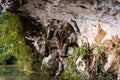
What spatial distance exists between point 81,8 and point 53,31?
4.35 meters

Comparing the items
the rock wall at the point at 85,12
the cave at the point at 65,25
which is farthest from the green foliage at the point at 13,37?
the rock wall at the point at 85,12

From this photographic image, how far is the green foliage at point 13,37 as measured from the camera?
50.2 feet

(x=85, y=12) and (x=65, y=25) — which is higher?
(x=85, y=12)

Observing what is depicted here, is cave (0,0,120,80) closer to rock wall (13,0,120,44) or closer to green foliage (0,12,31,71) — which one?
rock wall (13,0,120,44)

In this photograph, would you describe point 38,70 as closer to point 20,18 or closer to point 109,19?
point 20,18

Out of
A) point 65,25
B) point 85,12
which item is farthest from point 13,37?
point 85,12

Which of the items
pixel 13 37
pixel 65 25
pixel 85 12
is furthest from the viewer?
pixel 13 37

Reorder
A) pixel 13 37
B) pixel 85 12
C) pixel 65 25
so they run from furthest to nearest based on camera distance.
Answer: pixel 13 37 < pixel 65 25 < pixel 85 12

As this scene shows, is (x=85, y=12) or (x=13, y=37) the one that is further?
(x=13, y=37)

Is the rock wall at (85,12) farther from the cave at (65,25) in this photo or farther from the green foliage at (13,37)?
the green foliage at (13,37)

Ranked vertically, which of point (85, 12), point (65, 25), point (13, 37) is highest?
point (85, 12)

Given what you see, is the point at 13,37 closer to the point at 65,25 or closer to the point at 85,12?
the point at 65,25

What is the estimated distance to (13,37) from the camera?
15.7 m

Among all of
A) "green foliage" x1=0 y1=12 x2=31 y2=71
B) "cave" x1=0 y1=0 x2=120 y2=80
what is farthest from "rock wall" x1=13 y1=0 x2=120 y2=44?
"green foliage" x1=0 y1=12 x2=31 y2=71
